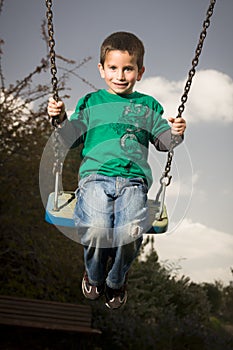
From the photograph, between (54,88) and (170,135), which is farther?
(170,135)

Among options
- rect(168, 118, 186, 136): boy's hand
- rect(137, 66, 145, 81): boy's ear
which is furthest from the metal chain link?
rect(168, 118, 186, 136): boy's hand

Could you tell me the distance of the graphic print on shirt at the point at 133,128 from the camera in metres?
2.35

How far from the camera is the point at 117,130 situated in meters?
2.37

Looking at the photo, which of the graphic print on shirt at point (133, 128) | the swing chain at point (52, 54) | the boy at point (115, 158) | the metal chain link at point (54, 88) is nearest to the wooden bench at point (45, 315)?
the boy at point (115, 158)

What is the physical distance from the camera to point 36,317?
6703 mm

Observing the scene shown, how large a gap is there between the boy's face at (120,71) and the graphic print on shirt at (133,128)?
0.31 feet

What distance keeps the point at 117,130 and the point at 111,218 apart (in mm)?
358

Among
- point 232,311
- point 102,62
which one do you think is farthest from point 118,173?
point 232,311

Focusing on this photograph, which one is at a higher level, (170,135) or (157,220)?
(170,135)

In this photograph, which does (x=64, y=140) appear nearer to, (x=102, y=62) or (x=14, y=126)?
(x=102, y=62)

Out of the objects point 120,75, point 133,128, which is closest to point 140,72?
point 120,75

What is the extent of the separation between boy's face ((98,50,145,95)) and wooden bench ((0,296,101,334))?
15.0 feet

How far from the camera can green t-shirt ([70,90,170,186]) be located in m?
2.33

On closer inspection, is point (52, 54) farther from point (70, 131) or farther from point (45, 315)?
point (45, 315)
